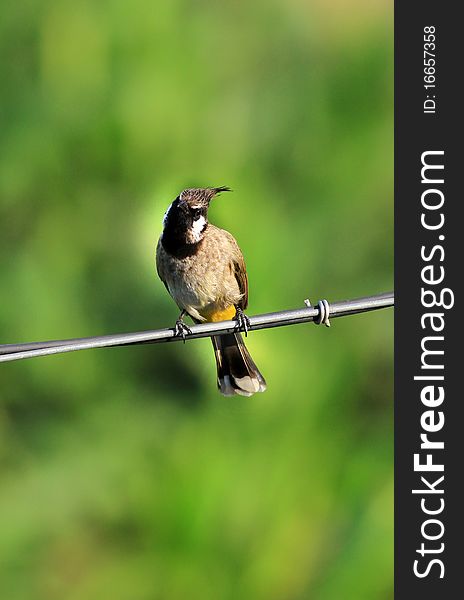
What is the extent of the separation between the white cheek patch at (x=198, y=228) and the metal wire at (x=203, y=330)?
131 centimetres

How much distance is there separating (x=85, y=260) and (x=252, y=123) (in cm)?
107

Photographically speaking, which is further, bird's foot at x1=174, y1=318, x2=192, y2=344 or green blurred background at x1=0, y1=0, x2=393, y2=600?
green blurred background at x1=0, y1=0, x2=393, y2=600

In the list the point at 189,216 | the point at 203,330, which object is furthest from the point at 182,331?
the point at 189,216

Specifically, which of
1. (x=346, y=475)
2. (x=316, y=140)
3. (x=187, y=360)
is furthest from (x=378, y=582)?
(x=316, y=140)

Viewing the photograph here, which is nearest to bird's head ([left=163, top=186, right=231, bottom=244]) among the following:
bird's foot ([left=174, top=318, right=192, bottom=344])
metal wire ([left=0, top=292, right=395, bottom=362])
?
bird's foot ([left=174, top=318, right=192, bottom=344])

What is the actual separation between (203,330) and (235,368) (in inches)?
60.5

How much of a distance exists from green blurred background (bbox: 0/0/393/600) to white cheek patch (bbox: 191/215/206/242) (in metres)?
0.35

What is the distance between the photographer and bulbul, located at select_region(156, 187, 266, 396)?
4.57 m

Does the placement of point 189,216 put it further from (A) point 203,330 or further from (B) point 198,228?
(A) point 203,330

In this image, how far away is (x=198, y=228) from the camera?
4.60 m

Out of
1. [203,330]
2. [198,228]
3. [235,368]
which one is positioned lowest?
[203,330]

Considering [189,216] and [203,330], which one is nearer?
[203,330]

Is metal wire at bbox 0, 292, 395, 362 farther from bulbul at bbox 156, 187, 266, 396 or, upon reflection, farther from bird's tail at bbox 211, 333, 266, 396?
bird's tail at bbox 211, 333, 266, 396

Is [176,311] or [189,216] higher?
[189,216]
